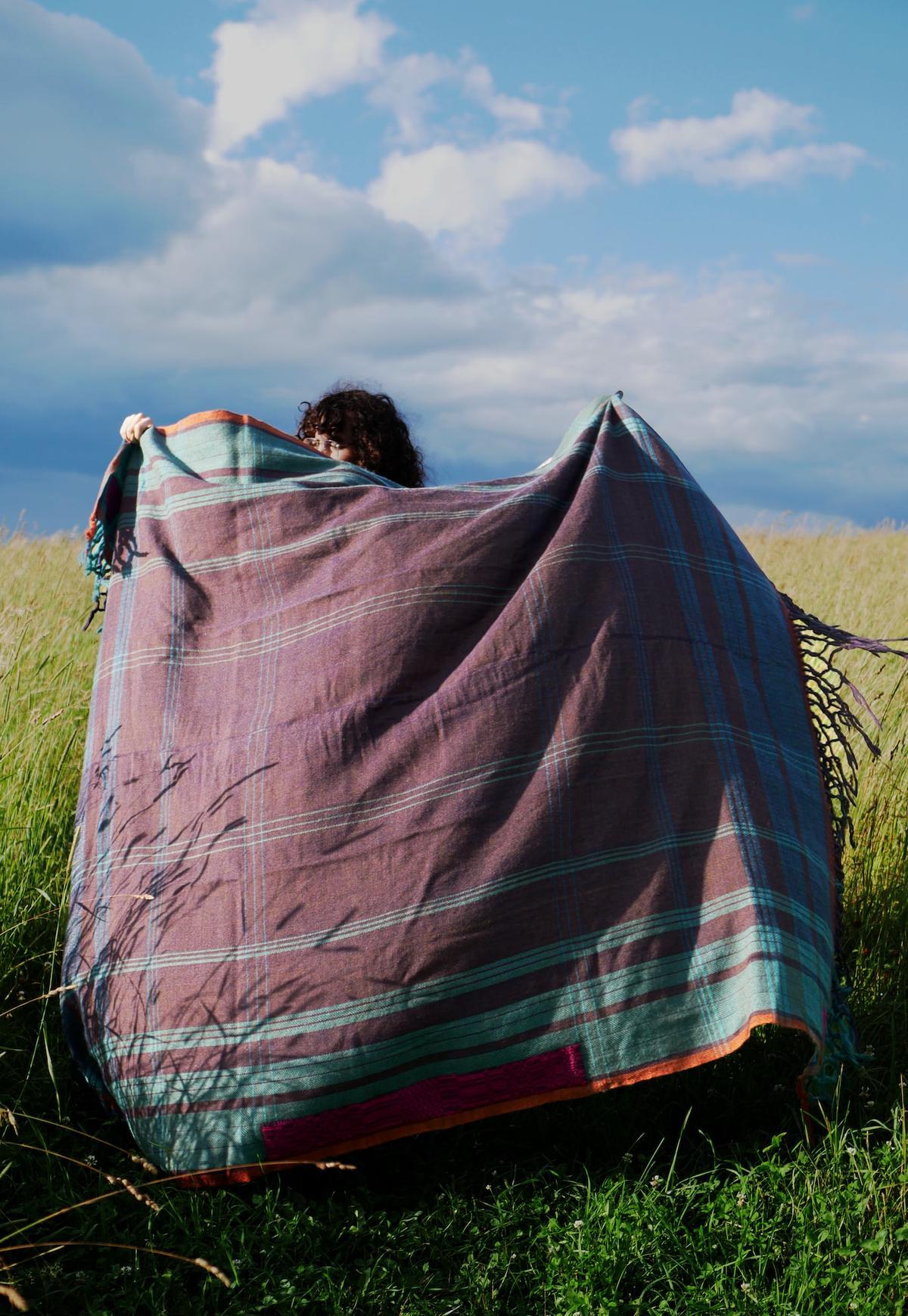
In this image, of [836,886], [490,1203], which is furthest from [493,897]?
[836,886]

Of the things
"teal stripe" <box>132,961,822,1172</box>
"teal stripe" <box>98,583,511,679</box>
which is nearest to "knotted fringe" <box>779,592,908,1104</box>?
"teal stripe" <box>132,961,822,1172</box>

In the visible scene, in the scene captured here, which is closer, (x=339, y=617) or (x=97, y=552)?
(x=339, y=617)

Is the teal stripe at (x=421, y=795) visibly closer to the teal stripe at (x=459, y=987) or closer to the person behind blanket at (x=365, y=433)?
the teal stripe at (x=459, y=987)

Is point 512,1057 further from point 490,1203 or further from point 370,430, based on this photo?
point 370,430

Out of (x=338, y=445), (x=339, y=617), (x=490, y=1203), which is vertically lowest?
(x=490, y=1203)

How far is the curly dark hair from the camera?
4.43 meters

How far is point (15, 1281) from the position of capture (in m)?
2.11

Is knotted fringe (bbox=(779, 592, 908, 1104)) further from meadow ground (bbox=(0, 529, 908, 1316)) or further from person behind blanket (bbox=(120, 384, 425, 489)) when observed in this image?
person behind blanket (bbox=(120, 384, 425, 489))

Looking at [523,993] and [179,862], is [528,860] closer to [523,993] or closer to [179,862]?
[523,993]

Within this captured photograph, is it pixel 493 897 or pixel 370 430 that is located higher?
pixel 370 430

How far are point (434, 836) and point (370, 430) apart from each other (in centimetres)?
251

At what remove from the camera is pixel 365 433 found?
443 centimetres

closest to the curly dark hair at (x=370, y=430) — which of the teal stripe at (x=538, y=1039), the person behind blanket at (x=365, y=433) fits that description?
the person behind blanket at (x=365, y=433)

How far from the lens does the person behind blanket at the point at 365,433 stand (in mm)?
4434
